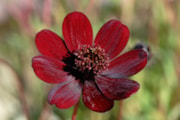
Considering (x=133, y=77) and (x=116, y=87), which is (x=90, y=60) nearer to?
(x=116, y=87)

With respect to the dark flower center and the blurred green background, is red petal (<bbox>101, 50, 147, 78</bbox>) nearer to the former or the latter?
the dark flower center

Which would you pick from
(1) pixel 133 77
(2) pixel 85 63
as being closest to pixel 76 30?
(2) pixel 85 63

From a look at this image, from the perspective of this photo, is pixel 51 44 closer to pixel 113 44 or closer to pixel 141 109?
pixel 113 44

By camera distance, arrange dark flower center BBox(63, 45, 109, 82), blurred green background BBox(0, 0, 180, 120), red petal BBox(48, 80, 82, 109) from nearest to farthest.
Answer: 1. red petal BBox(48, 80, 82, 109)
2. dark flower center BBox(63, 45, 109, 82)
3. blurred green background BBox(0, 0, 180, 120)

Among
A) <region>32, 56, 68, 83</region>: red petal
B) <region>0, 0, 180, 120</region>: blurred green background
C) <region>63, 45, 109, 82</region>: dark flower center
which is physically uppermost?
<region>32, 56, 68, 83</region>: red petal

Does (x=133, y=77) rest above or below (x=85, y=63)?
below

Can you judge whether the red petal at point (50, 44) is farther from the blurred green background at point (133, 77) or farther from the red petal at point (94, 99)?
the blurred green background at point (133, 77)

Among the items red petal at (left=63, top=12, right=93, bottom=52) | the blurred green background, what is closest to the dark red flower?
red petal at (left=63, top=12, right=93, bottom=52)
